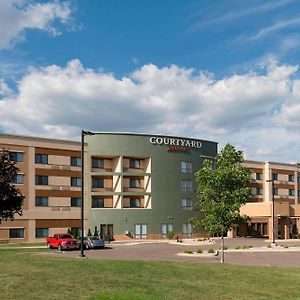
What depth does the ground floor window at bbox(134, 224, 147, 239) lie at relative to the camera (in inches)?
2662

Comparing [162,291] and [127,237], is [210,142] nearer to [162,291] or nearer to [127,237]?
[127,237]

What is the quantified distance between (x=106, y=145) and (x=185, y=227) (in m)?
16.3

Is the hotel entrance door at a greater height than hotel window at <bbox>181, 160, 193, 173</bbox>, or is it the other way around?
hotel window at <bbox>181, 160, 193, 173</bbox>

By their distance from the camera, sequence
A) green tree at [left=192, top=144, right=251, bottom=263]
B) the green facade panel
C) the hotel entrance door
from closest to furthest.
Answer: green tree at [left=192, top=144, right=251, bottom=263], the hotel entrance door, the green facade panel

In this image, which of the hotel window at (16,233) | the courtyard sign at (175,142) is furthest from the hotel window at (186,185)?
the hotel window at (16,233)

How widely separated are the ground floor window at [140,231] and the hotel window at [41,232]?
472 inches

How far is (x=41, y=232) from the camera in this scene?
6225 centimetres

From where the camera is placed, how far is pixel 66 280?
45.5 ft

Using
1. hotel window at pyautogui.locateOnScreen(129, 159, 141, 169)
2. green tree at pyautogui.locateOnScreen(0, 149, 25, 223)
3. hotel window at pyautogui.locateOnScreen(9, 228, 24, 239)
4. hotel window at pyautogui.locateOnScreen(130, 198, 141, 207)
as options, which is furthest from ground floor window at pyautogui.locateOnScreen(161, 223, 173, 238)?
green tree at pyautogui.locateOnScreen(0, 149, 25, 223)

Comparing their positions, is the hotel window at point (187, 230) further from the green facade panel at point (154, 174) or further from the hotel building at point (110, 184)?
the green facade panel at point (154, 174)

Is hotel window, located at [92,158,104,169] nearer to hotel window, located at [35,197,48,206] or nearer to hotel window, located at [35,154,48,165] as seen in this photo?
hotel window, located at [35,154,48,165]

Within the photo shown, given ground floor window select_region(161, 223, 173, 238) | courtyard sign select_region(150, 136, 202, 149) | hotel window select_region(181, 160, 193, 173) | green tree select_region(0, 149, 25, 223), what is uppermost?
courtyard sign select_region(150, 136, 202, 149)

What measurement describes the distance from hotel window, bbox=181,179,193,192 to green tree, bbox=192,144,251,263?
4434 centimetres

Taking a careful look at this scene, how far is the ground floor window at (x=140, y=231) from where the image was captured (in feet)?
222
